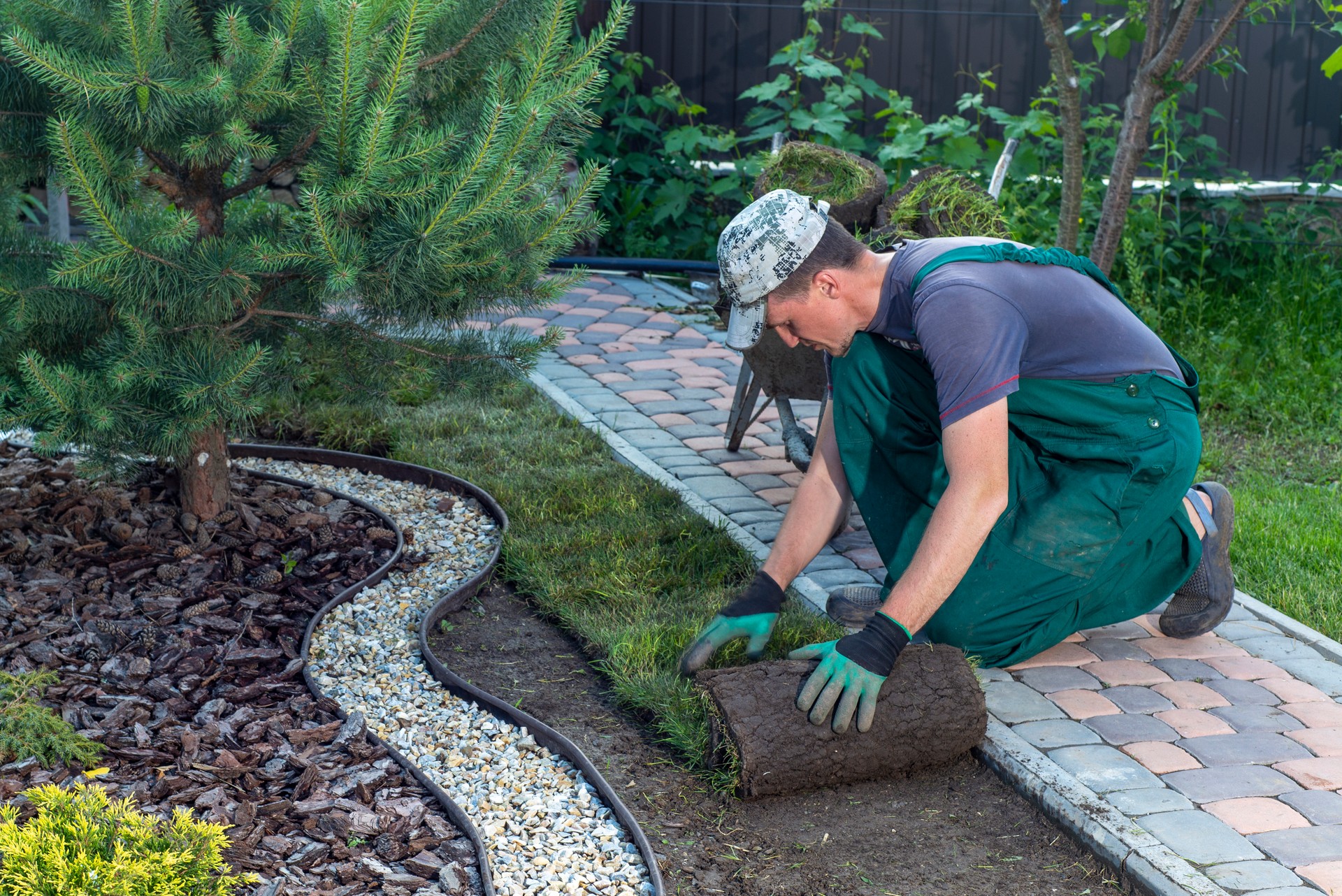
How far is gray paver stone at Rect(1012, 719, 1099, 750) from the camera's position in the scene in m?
3.07

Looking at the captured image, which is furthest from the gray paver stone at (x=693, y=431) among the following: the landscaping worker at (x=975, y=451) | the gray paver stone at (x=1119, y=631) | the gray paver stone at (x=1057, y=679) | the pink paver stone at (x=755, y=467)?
the gray paver stone at (x=1057, y=679)

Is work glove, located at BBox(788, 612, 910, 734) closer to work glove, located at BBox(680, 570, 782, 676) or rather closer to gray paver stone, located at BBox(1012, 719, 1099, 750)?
work glove, located at BBox(680, 570, 782, 676)

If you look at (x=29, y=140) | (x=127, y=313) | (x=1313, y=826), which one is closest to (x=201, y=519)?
(x=127, y=313)

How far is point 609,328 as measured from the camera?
7418mm

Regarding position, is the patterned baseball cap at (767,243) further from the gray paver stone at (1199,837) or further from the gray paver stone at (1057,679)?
the gray paver stone at (1199,837)

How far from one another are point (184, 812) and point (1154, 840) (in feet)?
6.58

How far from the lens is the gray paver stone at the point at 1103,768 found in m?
2.90

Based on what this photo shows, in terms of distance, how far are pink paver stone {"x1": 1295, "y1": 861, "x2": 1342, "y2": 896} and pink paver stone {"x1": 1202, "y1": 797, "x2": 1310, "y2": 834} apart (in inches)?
5.4

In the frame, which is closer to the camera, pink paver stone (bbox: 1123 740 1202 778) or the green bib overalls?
pink paver stone (bbox: 1123 740 1202 778)

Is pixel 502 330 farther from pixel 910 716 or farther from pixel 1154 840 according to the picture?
pixel 1154 840

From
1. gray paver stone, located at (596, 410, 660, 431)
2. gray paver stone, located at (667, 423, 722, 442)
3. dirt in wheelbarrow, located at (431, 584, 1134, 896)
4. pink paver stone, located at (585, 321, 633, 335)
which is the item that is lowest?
dirt in wheelbarrow, located at (431, 584, 1134, 896)

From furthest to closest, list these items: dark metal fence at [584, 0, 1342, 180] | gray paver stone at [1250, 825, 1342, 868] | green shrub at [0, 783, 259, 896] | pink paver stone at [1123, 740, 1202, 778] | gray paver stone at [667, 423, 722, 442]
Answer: dark metal fence at [584, 0, 1342, 180] → gray paver stone at [667, 423, 722, 442] → pink paver stone at [1123, 740, 1202, 778] → gray paver stone at [1250, 825, 1342, 868] → green shrub at [0, 783, 259, 896]

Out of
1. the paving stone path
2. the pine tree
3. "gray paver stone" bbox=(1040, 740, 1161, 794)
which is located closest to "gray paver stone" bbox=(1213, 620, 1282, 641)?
the paving stone path

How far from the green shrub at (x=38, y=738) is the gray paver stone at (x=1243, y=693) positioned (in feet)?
9.48
